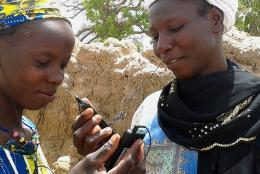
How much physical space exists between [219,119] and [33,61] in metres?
0.80

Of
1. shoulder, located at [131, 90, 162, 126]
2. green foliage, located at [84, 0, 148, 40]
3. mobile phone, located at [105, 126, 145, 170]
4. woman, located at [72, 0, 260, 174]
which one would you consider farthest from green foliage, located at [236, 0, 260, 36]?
mobile phone, located at [105, 126, 145, 170]

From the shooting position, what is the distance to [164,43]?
6.49ft

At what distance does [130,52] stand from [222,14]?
11.6 ft

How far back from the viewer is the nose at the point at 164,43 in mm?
1970

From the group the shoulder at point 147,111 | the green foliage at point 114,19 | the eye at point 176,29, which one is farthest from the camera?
the green foliage at point 114,19

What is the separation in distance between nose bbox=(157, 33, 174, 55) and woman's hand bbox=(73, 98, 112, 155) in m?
0.44

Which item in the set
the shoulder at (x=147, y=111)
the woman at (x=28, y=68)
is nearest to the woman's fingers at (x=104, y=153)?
the woman at (x=28, y=68)

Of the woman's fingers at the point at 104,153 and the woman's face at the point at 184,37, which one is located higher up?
the woman's face at the point at 184,37

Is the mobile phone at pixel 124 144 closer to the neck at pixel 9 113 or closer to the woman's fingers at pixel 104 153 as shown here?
the woman's fingers at pixel 104 153

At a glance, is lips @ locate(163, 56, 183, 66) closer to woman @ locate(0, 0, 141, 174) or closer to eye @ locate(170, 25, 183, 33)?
eye @ locate(170, 25, 183, 33)

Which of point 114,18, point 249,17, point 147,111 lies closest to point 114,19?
point 114,18

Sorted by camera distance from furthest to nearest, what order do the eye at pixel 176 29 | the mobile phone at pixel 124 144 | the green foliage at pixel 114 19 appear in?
the green foliage at pixel 114 19, the eye at pixel 176 29, the mobile phone at pixel 124 144

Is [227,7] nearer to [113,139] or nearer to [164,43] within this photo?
[164,43]

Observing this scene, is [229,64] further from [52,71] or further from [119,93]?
[119,93]
